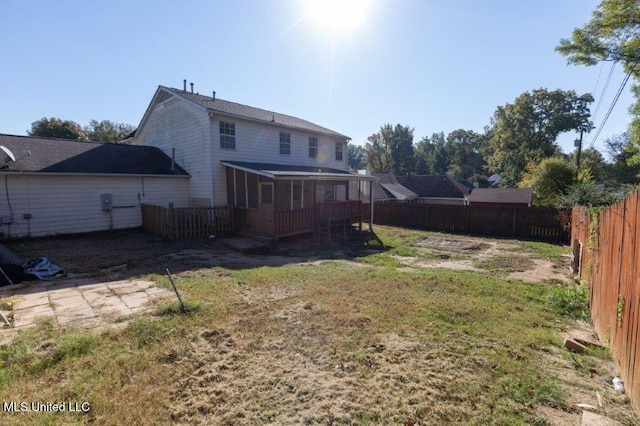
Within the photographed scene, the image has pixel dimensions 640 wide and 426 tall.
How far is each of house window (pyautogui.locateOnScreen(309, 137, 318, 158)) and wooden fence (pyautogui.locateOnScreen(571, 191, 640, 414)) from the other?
1488 cm

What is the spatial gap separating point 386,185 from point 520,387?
2824cm

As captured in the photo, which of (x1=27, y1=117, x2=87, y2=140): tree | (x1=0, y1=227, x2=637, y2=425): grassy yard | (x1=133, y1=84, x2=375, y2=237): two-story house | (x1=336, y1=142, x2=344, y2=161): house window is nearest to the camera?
(x1=0, y1=227, x2=637, y2=425): grassy yard

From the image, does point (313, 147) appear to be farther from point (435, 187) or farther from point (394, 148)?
point (394, 148)

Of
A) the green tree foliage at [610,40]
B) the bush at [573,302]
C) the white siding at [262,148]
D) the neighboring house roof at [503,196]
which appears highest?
the green tree foliage at [610,40]

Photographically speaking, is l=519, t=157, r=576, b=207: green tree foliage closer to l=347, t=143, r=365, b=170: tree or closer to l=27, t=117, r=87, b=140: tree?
l=27, t=117, r=87, b=140: tree

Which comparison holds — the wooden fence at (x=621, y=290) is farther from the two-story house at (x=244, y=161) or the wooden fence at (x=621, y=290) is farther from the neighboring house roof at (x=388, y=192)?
the neighboring house roof at (x=388, y=192)

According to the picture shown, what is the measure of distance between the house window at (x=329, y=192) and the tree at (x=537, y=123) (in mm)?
27174

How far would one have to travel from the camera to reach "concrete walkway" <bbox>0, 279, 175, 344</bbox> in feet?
15.1

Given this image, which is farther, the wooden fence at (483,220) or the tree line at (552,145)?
the wooden fence at (483,220)

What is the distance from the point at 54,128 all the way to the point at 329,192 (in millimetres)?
31531

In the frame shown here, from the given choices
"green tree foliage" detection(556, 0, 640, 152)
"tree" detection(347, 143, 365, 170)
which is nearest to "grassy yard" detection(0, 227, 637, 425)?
"green tree foliage" detection(556, 0, 640, 152)

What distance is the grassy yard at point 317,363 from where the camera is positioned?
2715 mm

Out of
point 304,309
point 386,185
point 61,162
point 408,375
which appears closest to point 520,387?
point 408,375

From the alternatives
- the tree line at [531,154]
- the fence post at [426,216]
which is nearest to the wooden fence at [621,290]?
the tree line at [531,154]
